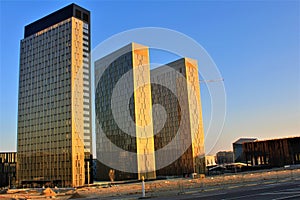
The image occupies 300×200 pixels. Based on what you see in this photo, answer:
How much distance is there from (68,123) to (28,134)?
18.9 meters

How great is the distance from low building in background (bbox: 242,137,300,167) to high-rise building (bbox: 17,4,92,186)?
45.0 metres

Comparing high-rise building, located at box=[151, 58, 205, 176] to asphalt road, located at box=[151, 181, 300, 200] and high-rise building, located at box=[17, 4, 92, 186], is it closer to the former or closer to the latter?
high-rise building, located at box=[17, 4, 92, 186]

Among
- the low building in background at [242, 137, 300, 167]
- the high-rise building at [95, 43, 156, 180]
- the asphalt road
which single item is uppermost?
the high-rise building at [95, 43, 156, 180]

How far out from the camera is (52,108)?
3866 inches

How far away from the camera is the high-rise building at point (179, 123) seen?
12762cm

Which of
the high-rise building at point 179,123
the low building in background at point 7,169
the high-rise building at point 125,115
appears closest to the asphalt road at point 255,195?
the high-rise building at point 125,115

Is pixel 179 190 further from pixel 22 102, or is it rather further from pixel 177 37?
pixel 22 102

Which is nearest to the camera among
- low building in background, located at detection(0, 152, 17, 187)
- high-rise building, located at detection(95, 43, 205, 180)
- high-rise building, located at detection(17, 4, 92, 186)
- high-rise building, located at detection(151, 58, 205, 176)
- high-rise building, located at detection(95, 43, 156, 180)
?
high-rise building, located at detection(17, 4, 92, 186)

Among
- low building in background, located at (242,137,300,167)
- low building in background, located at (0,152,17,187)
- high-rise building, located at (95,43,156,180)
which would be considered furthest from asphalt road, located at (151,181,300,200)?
low building in background, located at (0,152,17,187)

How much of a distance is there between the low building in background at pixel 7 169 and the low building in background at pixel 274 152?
74.9 metres

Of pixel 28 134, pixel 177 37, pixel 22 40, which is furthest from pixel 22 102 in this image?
pixel 177 37

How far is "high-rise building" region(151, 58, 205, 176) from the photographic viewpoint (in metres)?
128

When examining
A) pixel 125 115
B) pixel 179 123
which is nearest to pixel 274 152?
pixel 125 115

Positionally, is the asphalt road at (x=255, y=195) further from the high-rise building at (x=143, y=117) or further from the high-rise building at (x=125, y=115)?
the high-rise building at (x=143, y=117)
